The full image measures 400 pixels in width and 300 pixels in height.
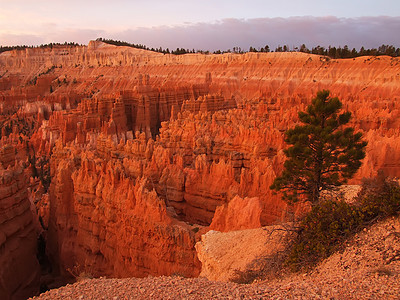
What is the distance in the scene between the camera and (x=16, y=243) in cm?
1234

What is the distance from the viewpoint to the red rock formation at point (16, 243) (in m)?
11.5

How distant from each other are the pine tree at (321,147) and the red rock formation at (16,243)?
409 inches

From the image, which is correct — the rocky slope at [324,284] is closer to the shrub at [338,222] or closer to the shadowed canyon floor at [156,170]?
the shrub at [338,222]

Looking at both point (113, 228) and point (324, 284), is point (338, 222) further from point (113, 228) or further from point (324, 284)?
point (113, 228)

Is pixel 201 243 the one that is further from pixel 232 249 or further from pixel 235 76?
pixel 235 76

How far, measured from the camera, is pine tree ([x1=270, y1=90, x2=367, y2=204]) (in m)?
8.91

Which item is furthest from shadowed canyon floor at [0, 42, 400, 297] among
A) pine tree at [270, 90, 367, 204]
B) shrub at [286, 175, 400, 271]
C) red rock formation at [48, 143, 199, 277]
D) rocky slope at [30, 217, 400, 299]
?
rocky slope at [30, 217, 400, 299]

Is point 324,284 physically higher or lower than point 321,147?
Answer: lower

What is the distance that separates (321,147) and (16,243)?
12124mm

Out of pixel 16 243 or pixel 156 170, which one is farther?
pixel 156 170

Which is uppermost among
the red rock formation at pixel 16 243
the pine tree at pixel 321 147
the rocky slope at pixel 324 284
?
the pine tree at pixel 321 147

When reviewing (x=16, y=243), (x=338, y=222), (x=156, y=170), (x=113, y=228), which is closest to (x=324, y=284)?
(x=338, y=222)

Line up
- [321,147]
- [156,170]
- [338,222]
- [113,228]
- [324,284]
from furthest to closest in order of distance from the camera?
[156,170]
[113,228]
[321,147]
[338,222]
[324,284]

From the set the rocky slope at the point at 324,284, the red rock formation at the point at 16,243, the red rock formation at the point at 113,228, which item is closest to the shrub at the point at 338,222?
the rocky slope at the point at 324,284
